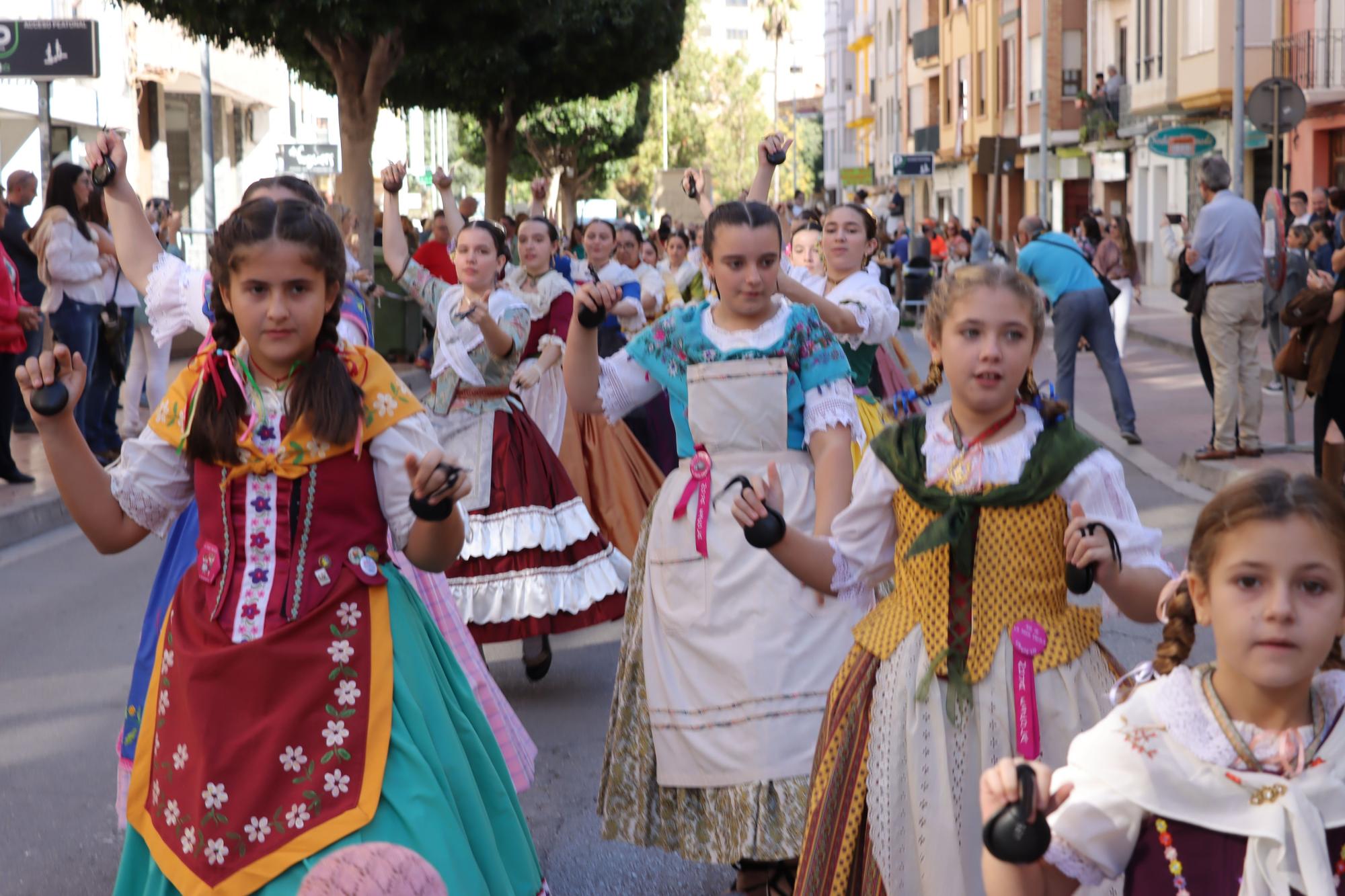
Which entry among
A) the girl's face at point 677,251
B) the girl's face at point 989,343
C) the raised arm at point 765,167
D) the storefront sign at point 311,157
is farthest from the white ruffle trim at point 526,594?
the storefront sign at point 311,157

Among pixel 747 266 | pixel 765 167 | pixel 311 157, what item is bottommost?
pixel 747 266

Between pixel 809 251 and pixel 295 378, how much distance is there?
5.48 m

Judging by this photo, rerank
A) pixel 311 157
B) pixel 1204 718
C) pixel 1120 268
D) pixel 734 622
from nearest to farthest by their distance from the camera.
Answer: pixel 1204 718 → pixel 734 622 → pixel 311 157 → pixel 1120 268

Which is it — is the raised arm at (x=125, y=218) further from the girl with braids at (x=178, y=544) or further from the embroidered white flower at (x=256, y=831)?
the embroidered white flower at (x=256, y=831)

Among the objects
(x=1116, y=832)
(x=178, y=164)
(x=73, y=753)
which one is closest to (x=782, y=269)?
(x=73, y=753)

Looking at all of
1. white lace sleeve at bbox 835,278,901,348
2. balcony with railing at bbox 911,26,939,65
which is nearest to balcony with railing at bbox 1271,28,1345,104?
white lace sleeve at bbox 835,278,901,348

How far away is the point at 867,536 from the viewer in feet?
11.9

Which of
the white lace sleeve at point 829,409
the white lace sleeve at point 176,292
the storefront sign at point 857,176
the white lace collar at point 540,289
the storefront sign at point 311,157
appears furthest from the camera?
the storefront sign at point 857,176

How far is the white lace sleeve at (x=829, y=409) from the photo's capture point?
15.5 ft

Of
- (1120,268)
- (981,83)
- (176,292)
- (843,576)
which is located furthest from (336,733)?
(981,83)

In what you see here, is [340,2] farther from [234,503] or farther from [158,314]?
[234,503]

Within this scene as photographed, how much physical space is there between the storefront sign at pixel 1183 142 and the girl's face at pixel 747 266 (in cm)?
1727

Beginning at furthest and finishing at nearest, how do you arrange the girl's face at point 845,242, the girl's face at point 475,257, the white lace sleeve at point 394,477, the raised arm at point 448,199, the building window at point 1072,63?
1. the building window at point 1072,63
2. the raised arm at point 448,199
3. the girl's face at point 845,242
4. the girl's face at point 475,257
5. the white lace sleeve at point 394,477

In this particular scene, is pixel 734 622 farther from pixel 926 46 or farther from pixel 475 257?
pixel 926 46
